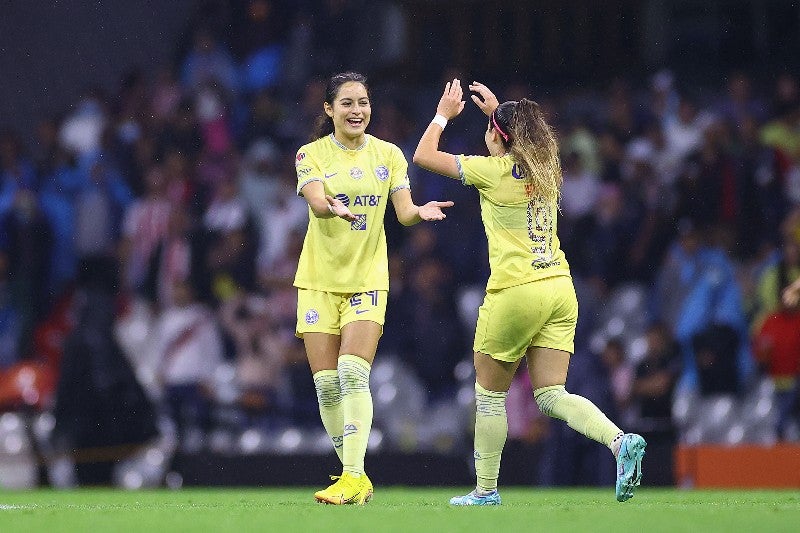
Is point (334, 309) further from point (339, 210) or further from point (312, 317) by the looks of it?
point (339, 210)

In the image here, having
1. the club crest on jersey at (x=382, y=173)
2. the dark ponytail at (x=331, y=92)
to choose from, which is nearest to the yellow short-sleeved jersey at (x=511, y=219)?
the club crest on jersey at (x=382, y=173)

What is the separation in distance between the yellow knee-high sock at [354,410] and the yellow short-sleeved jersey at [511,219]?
2.94 ft

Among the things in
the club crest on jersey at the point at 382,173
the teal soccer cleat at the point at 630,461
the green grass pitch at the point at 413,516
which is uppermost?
the club crest on jersey at the point at 382,173

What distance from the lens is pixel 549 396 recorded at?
777 cm

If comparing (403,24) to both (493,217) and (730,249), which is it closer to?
(730,249)

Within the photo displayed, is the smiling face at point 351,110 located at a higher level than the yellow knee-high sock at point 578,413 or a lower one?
higher

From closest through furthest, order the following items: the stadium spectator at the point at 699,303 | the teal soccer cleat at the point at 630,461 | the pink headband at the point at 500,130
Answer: the teal soccer cleat at the point at 630,461, the pink headband at the point at 500,130, the stadium spectator at the point at 699,303

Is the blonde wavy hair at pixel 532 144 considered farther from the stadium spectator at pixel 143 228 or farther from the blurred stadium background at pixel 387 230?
the stadium spectator at pixel 143 228

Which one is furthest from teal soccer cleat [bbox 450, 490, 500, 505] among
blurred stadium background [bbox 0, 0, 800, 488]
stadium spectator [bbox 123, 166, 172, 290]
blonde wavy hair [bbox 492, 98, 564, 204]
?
stadium spectator [bbox 123, 166, 172, 290]

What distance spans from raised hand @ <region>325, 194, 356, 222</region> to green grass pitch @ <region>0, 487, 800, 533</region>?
1494 mm

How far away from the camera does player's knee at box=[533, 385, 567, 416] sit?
775cm

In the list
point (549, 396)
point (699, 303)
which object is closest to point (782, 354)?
point (699, 303)

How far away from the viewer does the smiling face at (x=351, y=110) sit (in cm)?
831

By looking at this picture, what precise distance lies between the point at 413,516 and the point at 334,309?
1.78 meters
